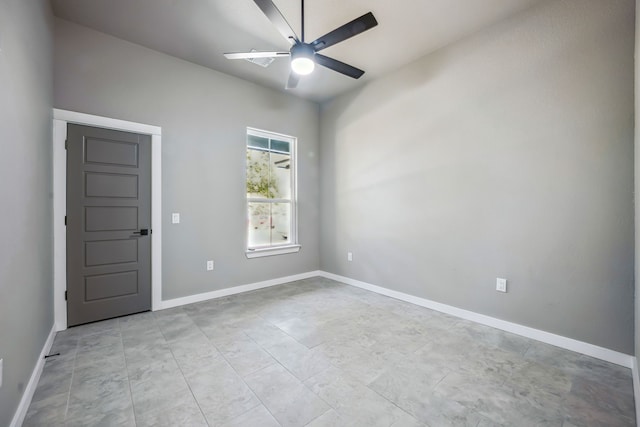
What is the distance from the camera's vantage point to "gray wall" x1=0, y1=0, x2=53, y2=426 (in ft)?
4.73

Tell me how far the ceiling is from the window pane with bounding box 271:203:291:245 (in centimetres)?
210

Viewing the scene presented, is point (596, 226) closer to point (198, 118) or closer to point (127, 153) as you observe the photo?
point (198, 118)

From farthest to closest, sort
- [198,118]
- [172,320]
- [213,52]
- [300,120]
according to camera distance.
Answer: [300,120]
[198,118]
[213,52]
[172,320]

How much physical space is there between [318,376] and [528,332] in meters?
2.05

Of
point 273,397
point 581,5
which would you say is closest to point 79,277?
point 273,397

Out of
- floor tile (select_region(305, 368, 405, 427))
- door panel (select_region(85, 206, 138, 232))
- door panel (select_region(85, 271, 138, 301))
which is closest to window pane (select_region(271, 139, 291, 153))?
door panel (select_region(85, 206, 138, 232))

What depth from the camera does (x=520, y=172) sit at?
263 cm

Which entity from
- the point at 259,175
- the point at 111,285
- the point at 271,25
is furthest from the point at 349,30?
the point at 111,285

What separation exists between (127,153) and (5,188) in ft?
5.72

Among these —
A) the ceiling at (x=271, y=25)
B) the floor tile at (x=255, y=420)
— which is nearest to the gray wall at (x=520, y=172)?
the ceiling at (x=271, y=25)

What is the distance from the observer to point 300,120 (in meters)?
4.61

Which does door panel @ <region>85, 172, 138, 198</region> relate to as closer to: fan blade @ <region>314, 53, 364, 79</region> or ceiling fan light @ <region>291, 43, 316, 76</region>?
ceiling fan light @ <region>291, 43, 316, 76</region>

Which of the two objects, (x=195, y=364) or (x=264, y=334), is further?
(x=264, y=334)

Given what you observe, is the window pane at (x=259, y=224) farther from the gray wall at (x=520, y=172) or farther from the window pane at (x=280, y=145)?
the gray wall at (x=520, y=172)
